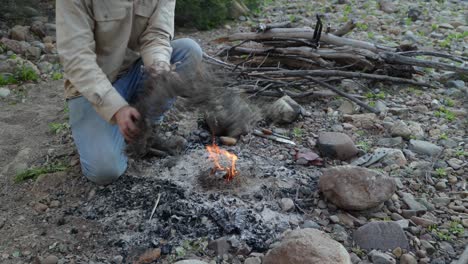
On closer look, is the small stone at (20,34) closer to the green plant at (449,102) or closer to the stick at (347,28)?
the stick at (347,28)

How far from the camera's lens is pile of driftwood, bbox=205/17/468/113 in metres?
4.72

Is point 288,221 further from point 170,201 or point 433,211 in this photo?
point 433,211

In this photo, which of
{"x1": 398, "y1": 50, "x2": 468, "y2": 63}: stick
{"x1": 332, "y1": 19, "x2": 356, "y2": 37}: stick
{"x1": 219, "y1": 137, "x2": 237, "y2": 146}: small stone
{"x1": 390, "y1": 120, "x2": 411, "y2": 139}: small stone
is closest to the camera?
{"x1": 219, "y1": 137, "x2": 237, "y2": 146}: small stone

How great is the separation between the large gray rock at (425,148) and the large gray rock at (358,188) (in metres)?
0.93

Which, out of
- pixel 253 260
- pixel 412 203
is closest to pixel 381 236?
pixel 412 203

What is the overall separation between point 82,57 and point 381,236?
212cm

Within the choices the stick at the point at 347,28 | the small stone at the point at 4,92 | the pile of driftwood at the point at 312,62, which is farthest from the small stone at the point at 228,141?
the small stone at the point at 4,92

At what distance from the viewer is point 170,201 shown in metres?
3.05

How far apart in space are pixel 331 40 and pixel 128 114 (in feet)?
10.1

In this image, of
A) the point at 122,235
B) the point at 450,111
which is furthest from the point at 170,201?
the point at 450,111

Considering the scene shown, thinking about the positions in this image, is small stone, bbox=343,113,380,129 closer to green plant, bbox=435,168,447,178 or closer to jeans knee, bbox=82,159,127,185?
green plant, bbox=435,168,447,178

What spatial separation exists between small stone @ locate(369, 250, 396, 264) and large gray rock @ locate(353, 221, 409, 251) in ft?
0.27

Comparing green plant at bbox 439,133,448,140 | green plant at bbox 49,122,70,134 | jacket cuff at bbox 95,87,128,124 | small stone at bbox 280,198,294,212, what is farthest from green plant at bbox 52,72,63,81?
green plant at bbox 439,133,448,140

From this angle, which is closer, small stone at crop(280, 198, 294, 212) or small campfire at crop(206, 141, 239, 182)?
small stone at crop(280, 198, 294, 212)
